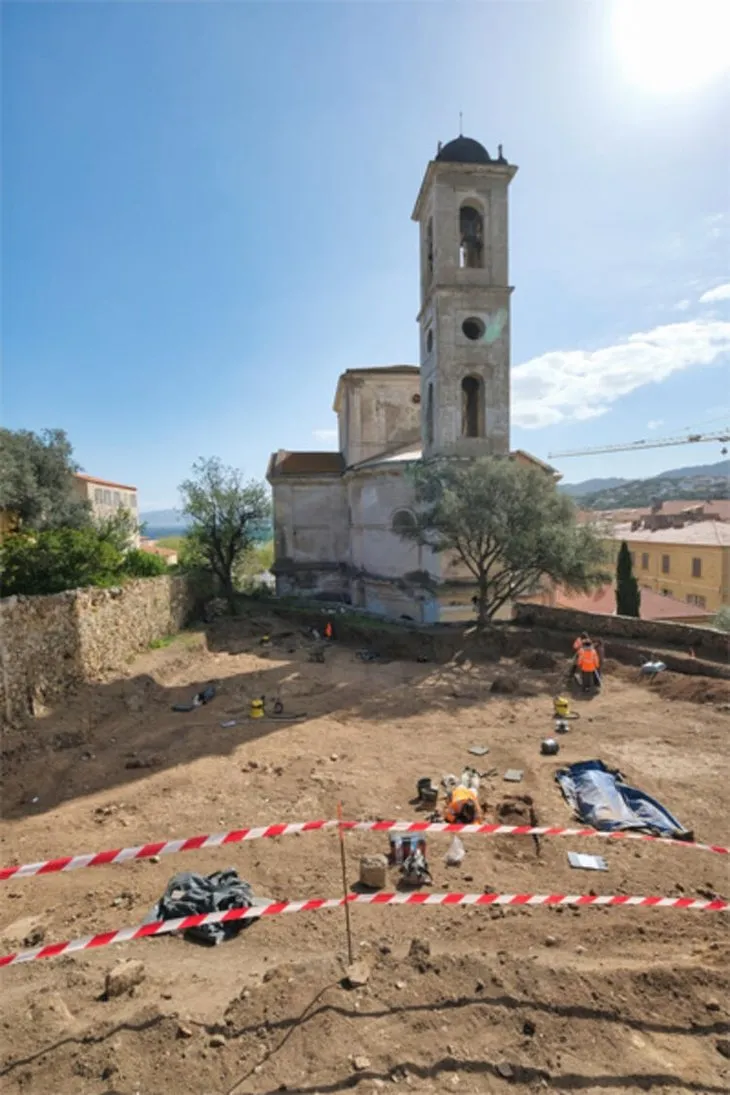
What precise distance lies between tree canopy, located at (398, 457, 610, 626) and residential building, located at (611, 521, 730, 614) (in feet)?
48.0

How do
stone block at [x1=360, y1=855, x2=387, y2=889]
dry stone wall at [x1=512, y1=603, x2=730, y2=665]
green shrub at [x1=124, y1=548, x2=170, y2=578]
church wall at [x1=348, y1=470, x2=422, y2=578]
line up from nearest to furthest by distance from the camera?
stone block at [x1=360, y1=855, x2=387, y2=889] → dry stone wall at [x1=512, y1=603, x2=730, y2=665] → green shrub at [x1=124, y1=548, x2=170, y2=578] → church wall at [x1=348, y1=470, x2=422, y2=578]

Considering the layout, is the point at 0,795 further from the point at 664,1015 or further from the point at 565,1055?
the point at 664,1015

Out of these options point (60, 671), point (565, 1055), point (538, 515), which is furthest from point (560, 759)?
point (60, 671)

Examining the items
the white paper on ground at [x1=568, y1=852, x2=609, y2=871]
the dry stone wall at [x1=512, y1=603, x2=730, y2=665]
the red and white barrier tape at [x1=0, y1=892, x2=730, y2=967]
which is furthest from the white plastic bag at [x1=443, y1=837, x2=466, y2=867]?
the dry stone wall at [x1=512, y1=603, x2=730, y2=665]

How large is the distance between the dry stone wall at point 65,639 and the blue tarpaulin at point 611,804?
10028 millimetres

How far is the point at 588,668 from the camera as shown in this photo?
11.8m

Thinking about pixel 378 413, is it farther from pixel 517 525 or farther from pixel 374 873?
pixel 374 873

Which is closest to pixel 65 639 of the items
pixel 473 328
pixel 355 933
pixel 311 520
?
pixel 355 933

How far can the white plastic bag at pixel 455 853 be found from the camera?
5.39 meters

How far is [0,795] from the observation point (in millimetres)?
7586

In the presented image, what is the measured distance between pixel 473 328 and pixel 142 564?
1627 centimetres

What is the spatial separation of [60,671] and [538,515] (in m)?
13.7

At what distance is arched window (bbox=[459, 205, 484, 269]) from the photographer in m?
19.6

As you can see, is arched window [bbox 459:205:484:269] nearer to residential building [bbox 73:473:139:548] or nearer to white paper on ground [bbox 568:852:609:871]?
white paper on ground [bbox 568:852:609:871]
